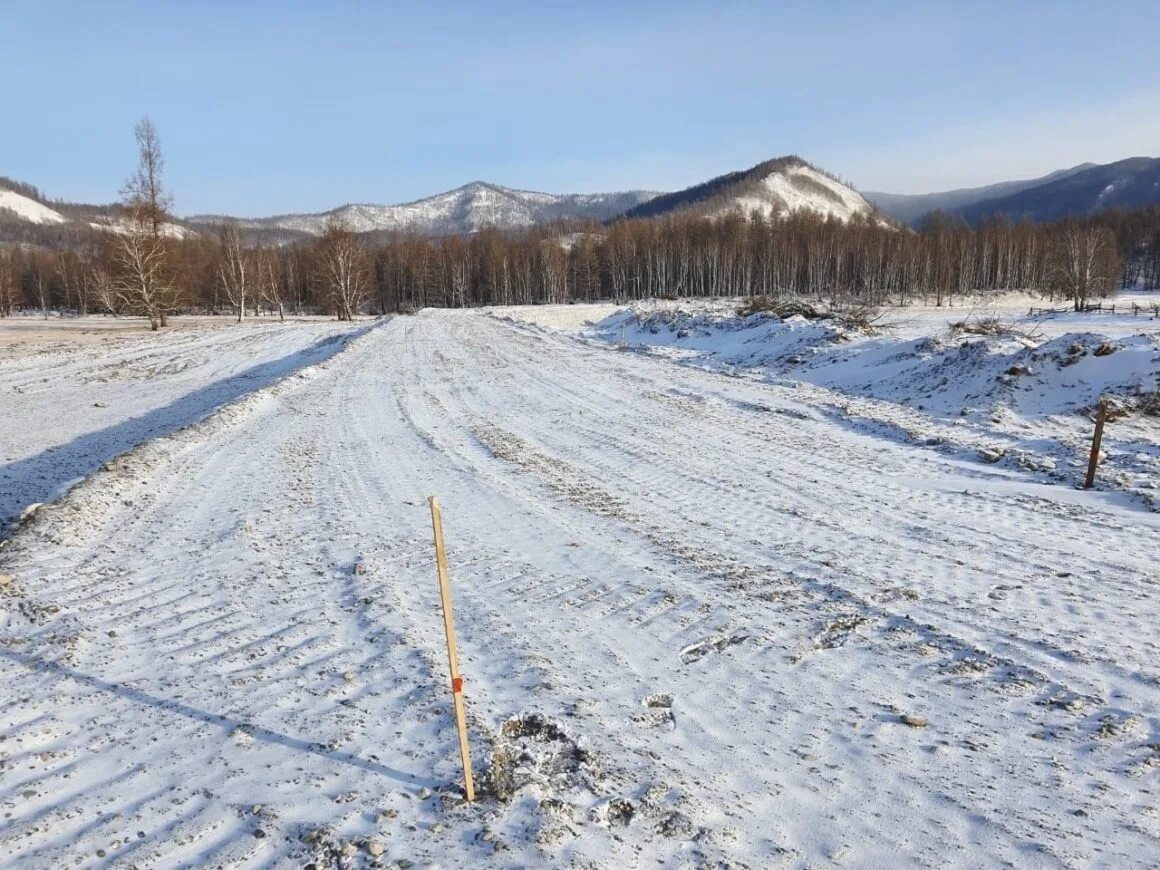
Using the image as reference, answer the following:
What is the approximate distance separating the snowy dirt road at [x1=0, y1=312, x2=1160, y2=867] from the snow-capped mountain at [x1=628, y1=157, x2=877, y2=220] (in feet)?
494

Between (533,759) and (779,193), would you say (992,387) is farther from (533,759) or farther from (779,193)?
(779,193)

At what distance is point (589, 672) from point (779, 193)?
18466 cm

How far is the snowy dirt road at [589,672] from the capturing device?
3.56 metres

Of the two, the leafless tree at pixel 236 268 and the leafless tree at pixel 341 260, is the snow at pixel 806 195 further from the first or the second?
the leafless tree at pixel 236 268

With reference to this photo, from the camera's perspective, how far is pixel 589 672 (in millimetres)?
5125

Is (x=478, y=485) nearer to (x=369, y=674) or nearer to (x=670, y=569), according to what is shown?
(x=670, y=569)

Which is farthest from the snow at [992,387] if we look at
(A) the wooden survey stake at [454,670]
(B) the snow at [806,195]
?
(B) the snow at [806,195]

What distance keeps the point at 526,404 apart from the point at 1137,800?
14.0 meters

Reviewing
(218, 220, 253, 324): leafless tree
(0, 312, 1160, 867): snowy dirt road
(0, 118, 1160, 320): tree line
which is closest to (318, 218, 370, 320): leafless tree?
(218, 220, 253, 324): leafless tree

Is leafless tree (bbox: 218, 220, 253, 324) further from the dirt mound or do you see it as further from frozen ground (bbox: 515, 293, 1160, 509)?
the dirt mound

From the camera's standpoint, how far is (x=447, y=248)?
294ft

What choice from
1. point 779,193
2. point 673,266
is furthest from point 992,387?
point 779,193

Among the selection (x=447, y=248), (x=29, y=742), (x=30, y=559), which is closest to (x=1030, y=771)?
(x=29, y=742)

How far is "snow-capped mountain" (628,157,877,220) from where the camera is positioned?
15850 centimetres
